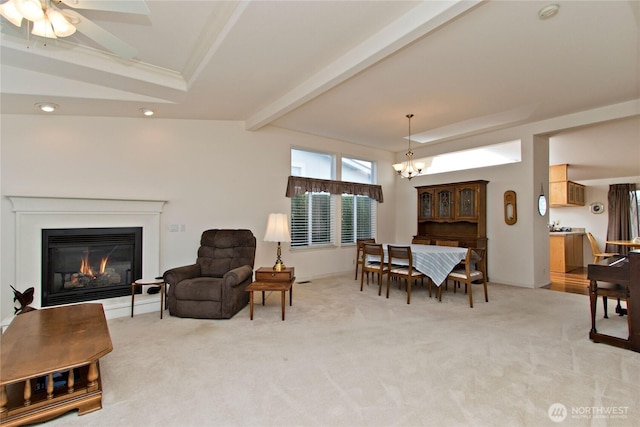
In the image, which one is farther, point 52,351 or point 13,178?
point 13,178

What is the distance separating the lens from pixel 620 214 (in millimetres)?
7281

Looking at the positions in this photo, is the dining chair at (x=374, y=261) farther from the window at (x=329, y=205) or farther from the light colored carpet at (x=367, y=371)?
the window at (x=329, y=205)

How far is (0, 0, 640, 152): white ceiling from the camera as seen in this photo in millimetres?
2289

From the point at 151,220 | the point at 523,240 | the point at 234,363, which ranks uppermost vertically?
the point at 151,220

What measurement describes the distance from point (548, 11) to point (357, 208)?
457cm

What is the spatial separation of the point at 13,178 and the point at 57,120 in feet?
2.65

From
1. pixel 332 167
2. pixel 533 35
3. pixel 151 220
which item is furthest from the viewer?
pixel 332 167

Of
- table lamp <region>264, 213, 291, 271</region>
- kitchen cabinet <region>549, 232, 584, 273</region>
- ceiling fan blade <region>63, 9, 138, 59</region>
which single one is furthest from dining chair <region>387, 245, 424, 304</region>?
kitchen cabinet <region>549, 232, 584, 273</region>

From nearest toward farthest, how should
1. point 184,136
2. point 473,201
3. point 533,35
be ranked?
1. point 533,35
2. point 184,136
3. point 473,201

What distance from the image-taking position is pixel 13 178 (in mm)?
3393

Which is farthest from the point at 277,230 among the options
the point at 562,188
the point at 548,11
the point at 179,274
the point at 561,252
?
the point at 562,188

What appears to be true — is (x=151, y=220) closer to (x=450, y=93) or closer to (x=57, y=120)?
(x=57, y=120)

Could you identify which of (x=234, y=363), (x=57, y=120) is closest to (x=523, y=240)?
(x=234, y=363)
